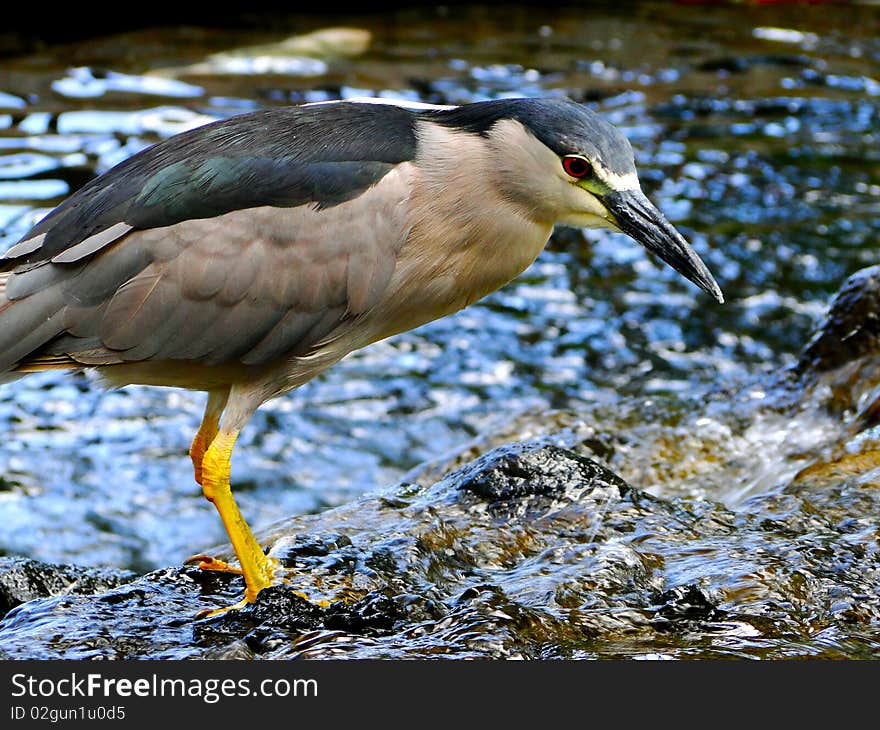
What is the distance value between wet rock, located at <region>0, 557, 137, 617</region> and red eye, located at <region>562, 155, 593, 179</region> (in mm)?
2173

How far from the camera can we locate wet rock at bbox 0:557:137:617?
4238 millimetres

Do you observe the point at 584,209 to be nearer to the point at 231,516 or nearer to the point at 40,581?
the point at 231,516

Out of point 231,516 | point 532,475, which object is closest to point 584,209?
point 532,475

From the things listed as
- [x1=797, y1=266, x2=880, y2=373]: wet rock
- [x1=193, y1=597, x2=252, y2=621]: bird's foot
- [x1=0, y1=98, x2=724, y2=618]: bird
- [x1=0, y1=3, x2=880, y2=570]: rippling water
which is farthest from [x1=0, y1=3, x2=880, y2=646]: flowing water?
[x1=193, y1=597, x2=252, y2=621]: bird's foot

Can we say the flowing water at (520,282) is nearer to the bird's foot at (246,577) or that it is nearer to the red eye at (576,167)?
the bird's foot at (246,577)

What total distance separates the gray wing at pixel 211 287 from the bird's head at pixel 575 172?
1.51 ft

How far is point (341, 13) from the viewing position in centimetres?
1398

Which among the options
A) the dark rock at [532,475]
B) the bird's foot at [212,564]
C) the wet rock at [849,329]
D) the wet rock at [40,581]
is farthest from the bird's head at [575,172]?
the wet rock at [40,581]

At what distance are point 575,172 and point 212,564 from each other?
181 centimetres

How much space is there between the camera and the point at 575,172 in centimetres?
396

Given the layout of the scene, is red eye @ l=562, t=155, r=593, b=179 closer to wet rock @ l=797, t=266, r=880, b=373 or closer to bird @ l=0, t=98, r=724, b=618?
bird @ l=0, t=98, r=724, b=618

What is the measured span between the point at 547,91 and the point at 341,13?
368 centimetres

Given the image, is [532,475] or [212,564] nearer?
[212,564]

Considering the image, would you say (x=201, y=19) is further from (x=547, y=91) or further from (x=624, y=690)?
(x=624, y=690)
